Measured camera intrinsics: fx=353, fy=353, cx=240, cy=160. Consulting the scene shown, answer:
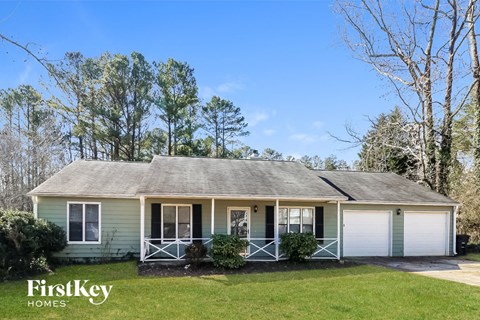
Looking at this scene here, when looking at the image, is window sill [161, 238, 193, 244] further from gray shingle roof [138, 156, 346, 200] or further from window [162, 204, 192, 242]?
gray shingle roof [138, 156, 346, 200]

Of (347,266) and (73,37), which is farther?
(347,266)

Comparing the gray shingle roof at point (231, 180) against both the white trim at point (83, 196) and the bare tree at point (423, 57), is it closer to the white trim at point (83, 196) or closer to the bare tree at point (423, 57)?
the white trim at point (83, 196)

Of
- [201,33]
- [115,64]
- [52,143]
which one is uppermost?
[115,64]

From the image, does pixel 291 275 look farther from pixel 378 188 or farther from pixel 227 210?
pixel 378 188

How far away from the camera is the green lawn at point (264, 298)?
6609 mm

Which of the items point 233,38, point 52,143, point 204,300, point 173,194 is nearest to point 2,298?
point 204,300

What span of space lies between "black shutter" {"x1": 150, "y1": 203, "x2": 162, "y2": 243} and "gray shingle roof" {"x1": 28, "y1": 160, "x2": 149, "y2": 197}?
889 mm

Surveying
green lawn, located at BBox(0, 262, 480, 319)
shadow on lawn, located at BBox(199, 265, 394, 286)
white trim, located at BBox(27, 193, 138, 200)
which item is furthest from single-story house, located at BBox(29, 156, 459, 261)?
green lawn, located at BBox(0, 262, 480, 319)

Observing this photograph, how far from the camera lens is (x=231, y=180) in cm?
1293

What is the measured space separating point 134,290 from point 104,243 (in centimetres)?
462

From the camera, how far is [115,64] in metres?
24.1

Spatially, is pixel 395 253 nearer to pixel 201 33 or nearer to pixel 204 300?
pixel 204 300

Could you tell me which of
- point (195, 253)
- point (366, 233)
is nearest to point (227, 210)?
point (195, 253)

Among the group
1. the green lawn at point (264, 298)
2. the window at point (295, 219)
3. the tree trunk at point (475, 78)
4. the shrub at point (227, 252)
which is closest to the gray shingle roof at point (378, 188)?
the window at point (295, 219)
